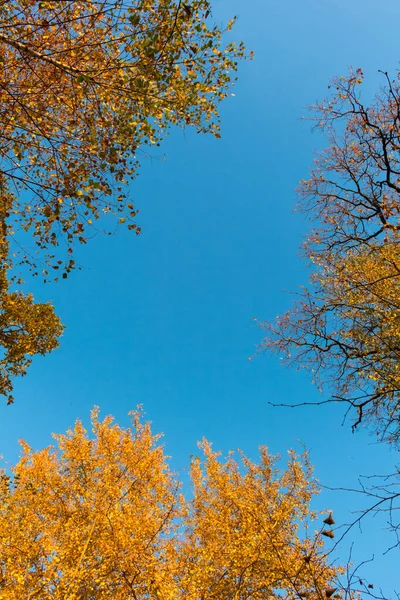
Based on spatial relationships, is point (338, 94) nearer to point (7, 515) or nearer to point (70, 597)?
point (70, 597)

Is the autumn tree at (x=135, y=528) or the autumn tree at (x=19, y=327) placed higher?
the autumn tree at (x=19, y=327)

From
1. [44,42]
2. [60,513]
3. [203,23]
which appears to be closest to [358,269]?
[203,23]

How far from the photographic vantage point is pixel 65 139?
15.0ft

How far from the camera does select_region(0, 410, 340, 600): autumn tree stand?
6.99 meters

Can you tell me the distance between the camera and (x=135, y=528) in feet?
25.0

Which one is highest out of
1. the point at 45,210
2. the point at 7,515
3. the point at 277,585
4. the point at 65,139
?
the point at 65,139

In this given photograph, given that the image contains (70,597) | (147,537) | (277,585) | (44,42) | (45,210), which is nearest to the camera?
(44,42)

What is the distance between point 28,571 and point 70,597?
2307mm

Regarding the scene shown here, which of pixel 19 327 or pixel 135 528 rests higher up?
pixel 19 327

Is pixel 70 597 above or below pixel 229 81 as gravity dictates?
below

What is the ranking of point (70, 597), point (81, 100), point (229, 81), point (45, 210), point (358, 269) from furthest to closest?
point (358, 269) → point (70, 597) → point (229, 81) → point (81, 100) → point (45, 210)

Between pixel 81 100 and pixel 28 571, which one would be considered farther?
pixel 28 571

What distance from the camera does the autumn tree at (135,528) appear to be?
6988 millimetres

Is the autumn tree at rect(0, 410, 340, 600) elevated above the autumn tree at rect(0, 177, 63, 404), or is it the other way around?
the autumn tree at rect(0, 177, 63, 404)
